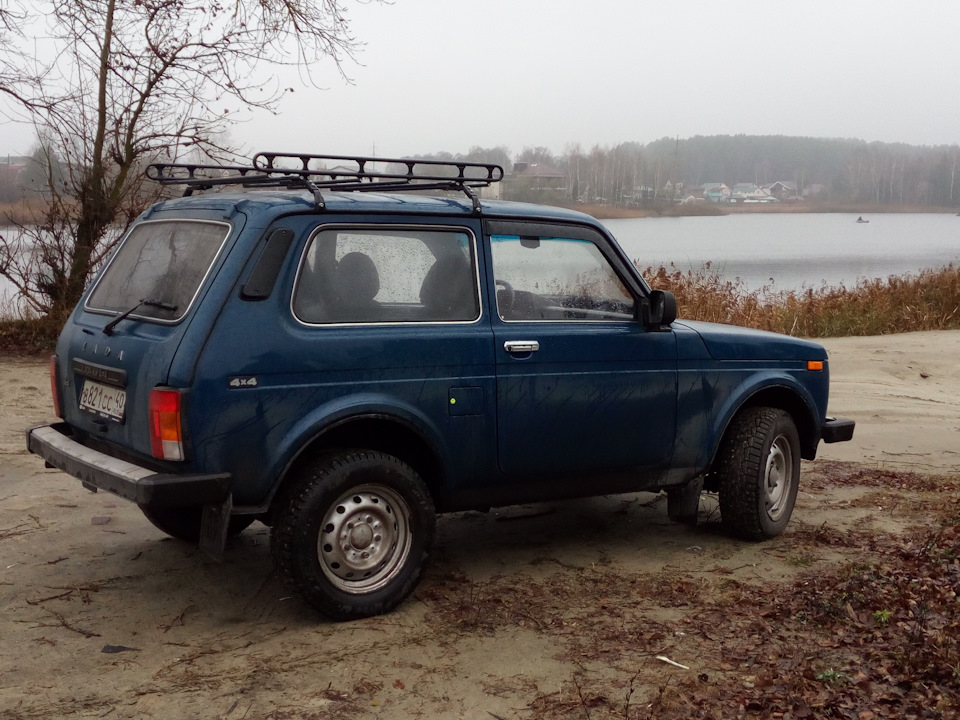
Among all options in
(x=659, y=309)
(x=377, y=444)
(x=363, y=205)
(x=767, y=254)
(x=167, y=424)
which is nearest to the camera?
(x=167, y=424)

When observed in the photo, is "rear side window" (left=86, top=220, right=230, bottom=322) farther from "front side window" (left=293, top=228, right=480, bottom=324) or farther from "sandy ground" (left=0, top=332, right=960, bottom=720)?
"sandy ground" (left=0, top=332, right=960, bottom=720)

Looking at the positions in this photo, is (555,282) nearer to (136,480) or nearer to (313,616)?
(313,616)

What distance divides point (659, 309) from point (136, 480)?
2704 millimetres

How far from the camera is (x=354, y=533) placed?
14.9 ft

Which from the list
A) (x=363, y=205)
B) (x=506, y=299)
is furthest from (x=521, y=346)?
(x=363, y=205)

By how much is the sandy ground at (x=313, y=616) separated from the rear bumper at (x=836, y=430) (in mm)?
492

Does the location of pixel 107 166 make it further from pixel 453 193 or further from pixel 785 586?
pixel 785 586

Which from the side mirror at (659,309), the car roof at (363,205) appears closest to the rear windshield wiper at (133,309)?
the car roof at (363,205)

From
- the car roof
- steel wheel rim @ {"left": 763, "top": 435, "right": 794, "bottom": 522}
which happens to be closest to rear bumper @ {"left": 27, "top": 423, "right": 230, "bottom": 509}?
the car roof

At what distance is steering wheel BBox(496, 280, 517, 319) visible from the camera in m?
5.03

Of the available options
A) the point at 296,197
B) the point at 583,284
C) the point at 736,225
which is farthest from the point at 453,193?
the point at 736,225

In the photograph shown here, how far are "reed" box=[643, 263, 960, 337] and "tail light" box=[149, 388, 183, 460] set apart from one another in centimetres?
1197

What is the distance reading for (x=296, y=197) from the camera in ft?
15.2

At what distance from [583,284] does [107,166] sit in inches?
362
